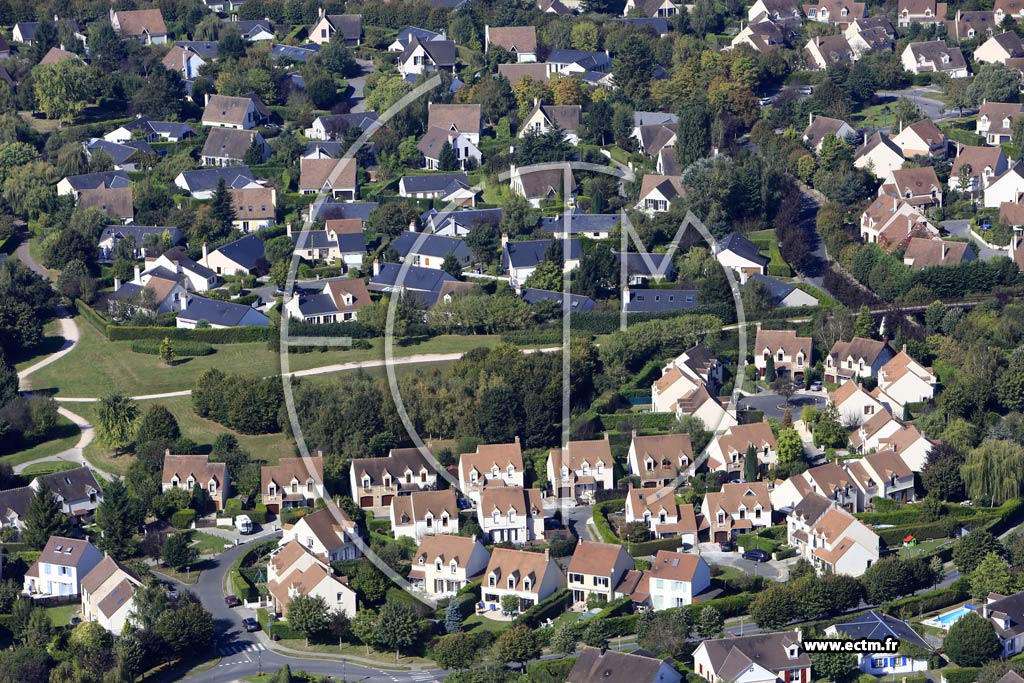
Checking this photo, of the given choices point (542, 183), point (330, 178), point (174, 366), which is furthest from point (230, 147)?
point (174, 366)

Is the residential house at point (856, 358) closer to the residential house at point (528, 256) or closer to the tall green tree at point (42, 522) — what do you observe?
the residential house at point (528, 256)

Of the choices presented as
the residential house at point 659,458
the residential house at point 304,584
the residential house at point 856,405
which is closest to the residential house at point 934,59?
the residential house at point 856,405

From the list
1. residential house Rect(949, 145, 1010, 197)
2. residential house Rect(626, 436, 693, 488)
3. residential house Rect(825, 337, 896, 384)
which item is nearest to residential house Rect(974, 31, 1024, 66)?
residential house Rect(949, 145, 1010, 197)

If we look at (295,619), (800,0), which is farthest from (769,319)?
(800,0)

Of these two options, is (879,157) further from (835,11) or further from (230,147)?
(230,147)

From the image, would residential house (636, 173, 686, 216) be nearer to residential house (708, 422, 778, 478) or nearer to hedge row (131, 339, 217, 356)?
hedge row (131, 339, 217, 356)

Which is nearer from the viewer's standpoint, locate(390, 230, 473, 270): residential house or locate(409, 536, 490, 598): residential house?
locate(409, 536, 490, 598): residential house

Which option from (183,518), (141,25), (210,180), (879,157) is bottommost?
(141,25)
